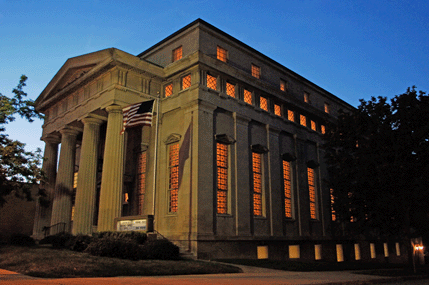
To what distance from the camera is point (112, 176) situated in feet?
90.4

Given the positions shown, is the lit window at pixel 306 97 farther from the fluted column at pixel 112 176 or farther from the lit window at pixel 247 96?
the fluted column at pixel 112 176

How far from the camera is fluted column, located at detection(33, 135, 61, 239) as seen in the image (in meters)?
35.0

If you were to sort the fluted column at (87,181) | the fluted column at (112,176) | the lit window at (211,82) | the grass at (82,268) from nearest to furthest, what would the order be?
the grass at (82,268) → the fluted column at (112,176) → the fluted column at (87,181) → the lit window at (211,82)

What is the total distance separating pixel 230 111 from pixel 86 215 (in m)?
13.8

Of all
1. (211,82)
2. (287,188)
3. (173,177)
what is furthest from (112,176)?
(287,188)

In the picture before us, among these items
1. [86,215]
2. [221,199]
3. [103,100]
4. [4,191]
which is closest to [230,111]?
[221,199]

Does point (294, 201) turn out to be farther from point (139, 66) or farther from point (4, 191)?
point (4, 191)

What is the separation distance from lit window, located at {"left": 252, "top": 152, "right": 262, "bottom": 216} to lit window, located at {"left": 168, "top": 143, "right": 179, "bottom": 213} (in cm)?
675

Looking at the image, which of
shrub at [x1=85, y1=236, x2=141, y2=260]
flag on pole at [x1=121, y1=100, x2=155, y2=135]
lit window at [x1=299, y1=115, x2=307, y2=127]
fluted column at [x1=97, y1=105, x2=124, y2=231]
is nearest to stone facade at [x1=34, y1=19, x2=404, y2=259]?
fluted column at [x1=97, y1=105, x2=124, y2=231]

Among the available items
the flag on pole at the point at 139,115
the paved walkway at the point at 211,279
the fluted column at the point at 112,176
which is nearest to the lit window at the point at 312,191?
the paved walkway at the point at 211,279

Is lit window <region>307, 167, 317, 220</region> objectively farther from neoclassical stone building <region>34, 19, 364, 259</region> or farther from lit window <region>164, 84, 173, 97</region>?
lit window <region>164, 84, 173, 97</region>

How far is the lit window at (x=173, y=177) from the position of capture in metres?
28.4

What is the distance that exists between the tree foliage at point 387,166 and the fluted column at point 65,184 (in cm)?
2233

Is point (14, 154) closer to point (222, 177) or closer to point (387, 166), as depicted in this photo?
point (222, 177)
